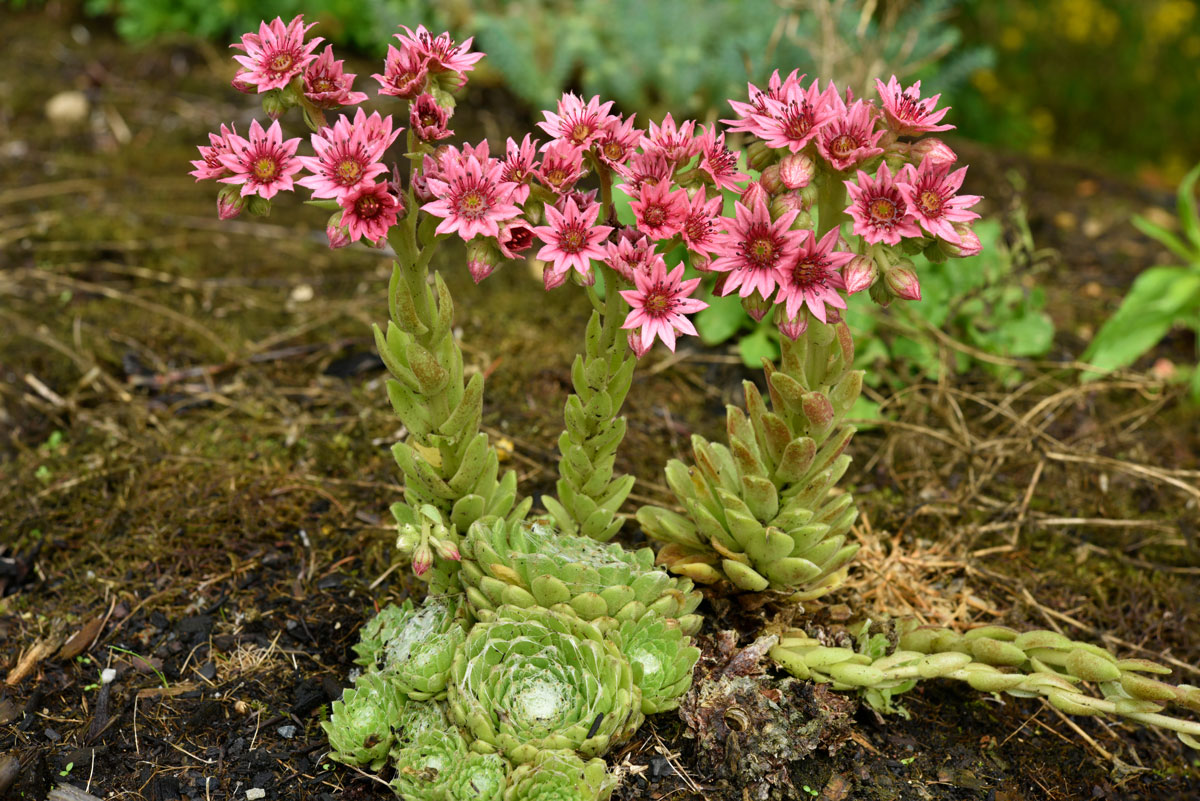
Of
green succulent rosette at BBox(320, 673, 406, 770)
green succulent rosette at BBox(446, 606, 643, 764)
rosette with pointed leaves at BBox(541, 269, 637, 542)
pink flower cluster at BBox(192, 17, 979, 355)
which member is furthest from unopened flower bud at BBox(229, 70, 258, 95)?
green succulent rosette at BBox(320, 673, 406, 770)

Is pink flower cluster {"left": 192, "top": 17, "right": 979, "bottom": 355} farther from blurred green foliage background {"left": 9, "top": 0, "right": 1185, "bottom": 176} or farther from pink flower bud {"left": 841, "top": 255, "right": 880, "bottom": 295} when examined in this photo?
blurred green foliage background {"left": 9, "top": 0, "right": 1185, "bottom": 176}

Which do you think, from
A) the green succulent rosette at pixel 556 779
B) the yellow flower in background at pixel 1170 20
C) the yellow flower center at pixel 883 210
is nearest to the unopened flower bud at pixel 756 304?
the yellow flower center at pixel 883 210

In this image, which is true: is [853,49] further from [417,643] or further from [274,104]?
[417,643]

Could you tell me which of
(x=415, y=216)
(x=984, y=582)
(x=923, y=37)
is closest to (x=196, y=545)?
(x=415, y=216)

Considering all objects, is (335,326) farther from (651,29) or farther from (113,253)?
(651,29)

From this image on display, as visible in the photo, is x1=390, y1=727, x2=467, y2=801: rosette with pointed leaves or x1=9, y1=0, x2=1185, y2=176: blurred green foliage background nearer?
x1=390, y1=727, x2=467, y2=801: rosette with pointed leaves

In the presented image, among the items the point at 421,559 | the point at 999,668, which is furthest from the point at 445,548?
the point at 999,668
